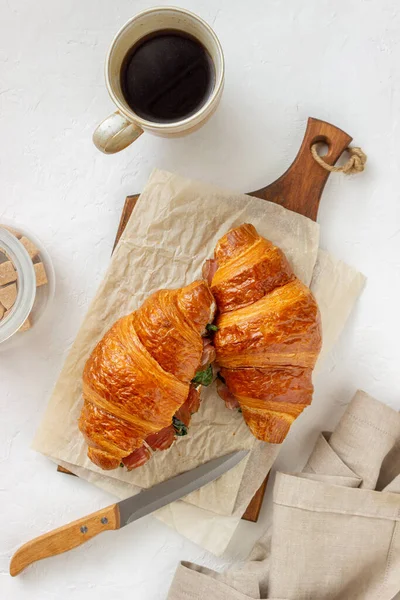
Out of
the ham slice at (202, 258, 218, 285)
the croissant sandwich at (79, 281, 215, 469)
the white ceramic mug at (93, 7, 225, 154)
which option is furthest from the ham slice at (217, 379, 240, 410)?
the white ceramic mug at (93, 7, 225, 154)

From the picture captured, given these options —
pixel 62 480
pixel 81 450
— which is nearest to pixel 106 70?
pixel 81 450

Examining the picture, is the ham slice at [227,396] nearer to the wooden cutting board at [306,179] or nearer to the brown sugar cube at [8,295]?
the wooden cutting board at [306,179]

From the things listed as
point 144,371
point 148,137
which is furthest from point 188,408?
point 148,137

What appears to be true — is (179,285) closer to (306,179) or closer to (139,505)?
(306,179)

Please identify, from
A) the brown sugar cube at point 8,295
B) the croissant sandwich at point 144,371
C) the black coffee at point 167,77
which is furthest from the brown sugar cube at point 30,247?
the black coffee at point 167,77

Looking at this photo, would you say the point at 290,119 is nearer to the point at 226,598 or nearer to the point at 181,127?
the point at 181,127

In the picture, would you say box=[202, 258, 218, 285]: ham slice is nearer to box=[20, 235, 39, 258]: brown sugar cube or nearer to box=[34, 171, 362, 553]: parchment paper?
box=[34, 171, 362, 553]: parchment paper

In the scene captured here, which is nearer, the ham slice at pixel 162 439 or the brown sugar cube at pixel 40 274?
the ham slice at pixel 162 439
